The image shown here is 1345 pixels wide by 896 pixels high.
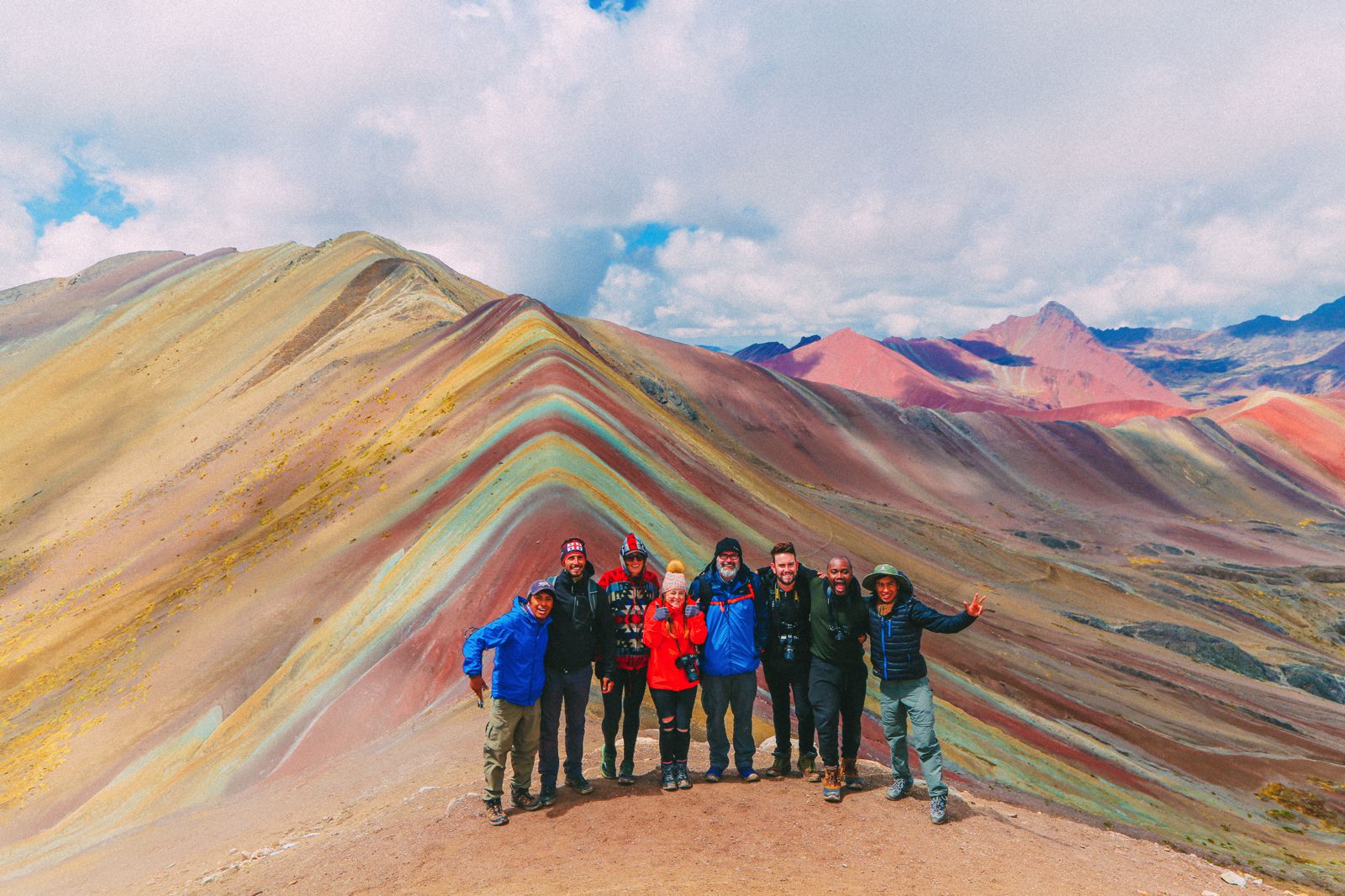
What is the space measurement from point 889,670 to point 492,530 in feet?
36.1

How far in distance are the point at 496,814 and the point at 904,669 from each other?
435 centimetres

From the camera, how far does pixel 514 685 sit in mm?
7199

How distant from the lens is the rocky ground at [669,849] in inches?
239

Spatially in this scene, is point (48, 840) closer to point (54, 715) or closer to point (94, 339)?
point (54, 715)

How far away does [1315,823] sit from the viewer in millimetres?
18062

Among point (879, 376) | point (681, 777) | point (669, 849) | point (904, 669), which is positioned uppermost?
point (879, 376)

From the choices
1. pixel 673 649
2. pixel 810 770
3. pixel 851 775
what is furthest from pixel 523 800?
pixel 851 775

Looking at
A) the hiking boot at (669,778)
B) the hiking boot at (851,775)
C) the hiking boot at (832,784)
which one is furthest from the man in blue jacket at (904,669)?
the hiking boot at (669,778)

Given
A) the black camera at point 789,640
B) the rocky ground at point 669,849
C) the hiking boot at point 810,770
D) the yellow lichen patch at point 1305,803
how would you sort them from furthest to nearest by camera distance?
the yellow lichen patch at point 1305,803 < the hiking boot at point 810,770 < the black camera at point 789,640 < the rocky ground at point 669,849

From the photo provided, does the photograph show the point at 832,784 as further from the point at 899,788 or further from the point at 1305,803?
the point at 1305,803

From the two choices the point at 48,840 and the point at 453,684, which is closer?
the point at 453,684

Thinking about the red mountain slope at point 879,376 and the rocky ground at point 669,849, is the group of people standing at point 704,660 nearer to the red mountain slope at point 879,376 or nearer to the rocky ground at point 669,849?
the rocky ground at point 669,849

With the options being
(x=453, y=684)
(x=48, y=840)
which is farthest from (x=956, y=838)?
(x=48, y=840)

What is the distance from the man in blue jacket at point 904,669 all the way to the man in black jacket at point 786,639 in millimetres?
715
